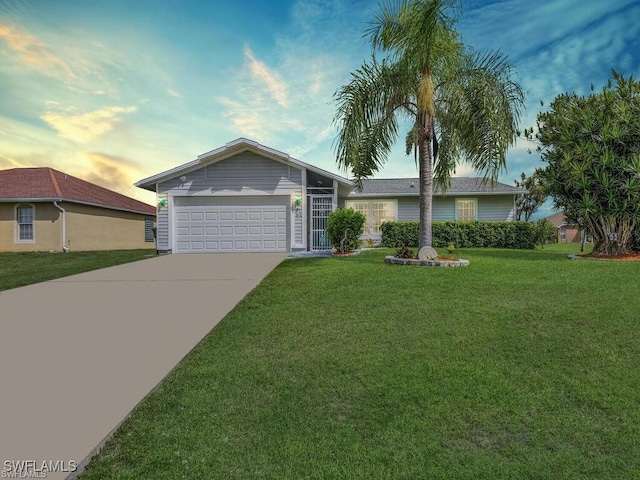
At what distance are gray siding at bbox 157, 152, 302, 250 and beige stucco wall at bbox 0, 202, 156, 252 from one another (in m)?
6.86

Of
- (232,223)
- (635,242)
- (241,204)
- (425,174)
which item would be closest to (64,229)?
(232,223)

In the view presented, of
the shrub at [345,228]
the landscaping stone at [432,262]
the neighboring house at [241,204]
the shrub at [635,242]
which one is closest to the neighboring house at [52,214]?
the neighboring house at [241,204]

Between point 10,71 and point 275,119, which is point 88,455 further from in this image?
point 10,71

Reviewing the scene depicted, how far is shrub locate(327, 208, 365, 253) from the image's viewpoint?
1222 centimetres

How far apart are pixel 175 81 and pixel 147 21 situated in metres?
2.00

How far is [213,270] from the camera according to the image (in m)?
10.1

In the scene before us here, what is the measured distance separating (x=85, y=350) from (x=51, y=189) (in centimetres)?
1814

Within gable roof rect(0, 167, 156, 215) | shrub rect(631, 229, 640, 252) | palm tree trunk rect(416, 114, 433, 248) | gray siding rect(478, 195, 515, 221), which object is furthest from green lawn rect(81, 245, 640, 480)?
gable roof rect(0, 167, 156, 215)

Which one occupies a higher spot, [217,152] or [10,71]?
[10,71]

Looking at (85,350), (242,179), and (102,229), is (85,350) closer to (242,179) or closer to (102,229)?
(242,179)

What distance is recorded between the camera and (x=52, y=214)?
1775 cm

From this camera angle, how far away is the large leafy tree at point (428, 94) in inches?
342

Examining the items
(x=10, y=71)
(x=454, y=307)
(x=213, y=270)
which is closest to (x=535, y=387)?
(x=454, y=307)

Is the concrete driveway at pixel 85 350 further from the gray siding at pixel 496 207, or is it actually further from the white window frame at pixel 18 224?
the gray siding at pixel 496 207
